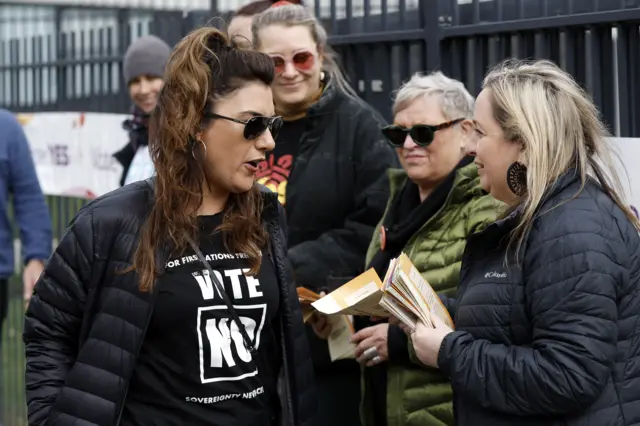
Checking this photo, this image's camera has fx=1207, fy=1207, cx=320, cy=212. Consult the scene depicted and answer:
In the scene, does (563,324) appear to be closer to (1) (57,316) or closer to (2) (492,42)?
(1) (57,316)

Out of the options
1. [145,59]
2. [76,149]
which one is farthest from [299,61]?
[76,149]

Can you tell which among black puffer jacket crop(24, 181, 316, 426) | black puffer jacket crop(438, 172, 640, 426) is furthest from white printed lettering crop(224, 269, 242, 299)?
black puffer jacket crop(438, 172, 640, 426)

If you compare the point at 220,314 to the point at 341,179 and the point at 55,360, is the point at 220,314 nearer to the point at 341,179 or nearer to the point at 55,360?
the point at 55,360

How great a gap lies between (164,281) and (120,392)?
332 mm

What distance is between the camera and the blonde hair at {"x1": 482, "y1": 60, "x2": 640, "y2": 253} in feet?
10.5

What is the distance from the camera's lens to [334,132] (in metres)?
4.93

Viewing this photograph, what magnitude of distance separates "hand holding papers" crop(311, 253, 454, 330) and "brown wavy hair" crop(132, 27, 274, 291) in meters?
0.38

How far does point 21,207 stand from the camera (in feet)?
20.8

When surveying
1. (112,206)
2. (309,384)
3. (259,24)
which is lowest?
(309,384)

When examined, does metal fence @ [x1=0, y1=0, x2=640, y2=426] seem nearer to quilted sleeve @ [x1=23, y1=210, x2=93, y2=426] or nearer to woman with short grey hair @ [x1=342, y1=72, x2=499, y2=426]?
woman with short grey hair @ [x1=342, y1=72, x2=499, y2=426]

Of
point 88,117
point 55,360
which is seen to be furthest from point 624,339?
point 88,117

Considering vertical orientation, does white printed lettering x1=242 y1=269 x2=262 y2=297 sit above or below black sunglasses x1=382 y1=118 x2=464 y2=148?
below

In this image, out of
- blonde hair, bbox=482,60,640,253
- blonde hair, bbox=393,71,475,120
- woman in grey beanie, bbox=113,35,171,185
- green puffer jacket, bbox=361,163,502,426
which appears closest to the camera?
blonde hair, bbox=482,60,640,253

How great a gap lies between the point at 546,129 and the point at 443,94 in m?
1.26
